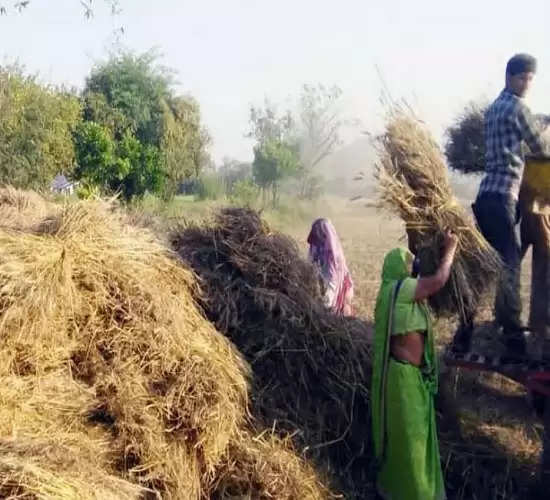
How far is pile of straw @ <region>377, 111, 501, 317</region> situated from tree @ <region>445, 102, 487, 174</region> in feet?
5.70

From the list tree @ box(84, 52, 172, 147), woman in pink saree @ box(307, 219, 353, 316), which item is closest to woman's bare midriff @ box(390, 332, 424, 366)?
woman in pink saree @ box(307, 219, 353, 316)

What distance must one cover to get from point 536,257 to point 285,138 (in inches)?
1458

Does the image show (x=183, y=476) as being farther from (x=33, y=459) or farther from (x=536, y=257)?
(x=536, y=257)

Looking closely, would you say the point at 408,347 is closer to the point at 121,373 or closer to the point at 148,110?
the point at 121,373

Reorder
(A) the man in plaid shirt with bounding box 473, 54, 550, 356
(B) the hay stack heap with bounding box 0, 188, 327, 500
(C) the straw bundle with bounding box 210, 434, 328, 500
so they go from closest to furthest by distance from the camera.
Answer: (B) the hay stack heap with bounding box 0, 188, 327, 500 < (C) the straw bundle with bounding box 210, 434, 328, 500 < (A) the man in plaid shirt with bounding box 473, 54, 550, 356

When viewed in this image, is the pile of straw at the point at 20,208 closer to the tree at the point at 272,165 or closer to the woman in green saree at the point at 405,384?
the woman in green saree at the point at 405,384

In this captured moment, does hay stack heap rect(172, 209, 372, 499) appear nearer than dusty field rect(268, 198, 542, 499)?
Yes

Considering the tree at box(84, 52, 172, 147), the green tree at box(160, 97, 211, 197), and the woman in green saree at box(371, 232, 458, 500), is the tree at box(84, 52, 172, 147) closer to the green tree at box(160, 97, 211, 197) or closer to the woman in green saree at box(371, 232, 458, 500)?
the green tree at box(160, 97, 211, 197)

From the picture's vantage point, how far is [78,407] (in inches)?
168

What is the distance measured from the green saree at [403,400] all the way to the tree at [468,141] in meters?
2.38

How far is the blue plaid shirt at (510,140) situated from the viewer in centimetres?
610

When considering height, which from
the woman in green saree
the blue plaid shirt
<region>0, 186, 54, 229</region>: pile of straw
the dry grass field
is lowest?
the dry grass field

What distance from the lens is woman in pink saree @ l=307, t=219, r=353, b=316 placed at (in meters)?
6.77

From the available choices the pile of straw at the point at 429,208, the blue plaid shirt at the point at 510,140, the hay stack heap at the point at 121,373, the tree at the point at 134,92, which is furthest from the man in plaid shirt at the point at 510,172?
the tree at the point at 134,92
